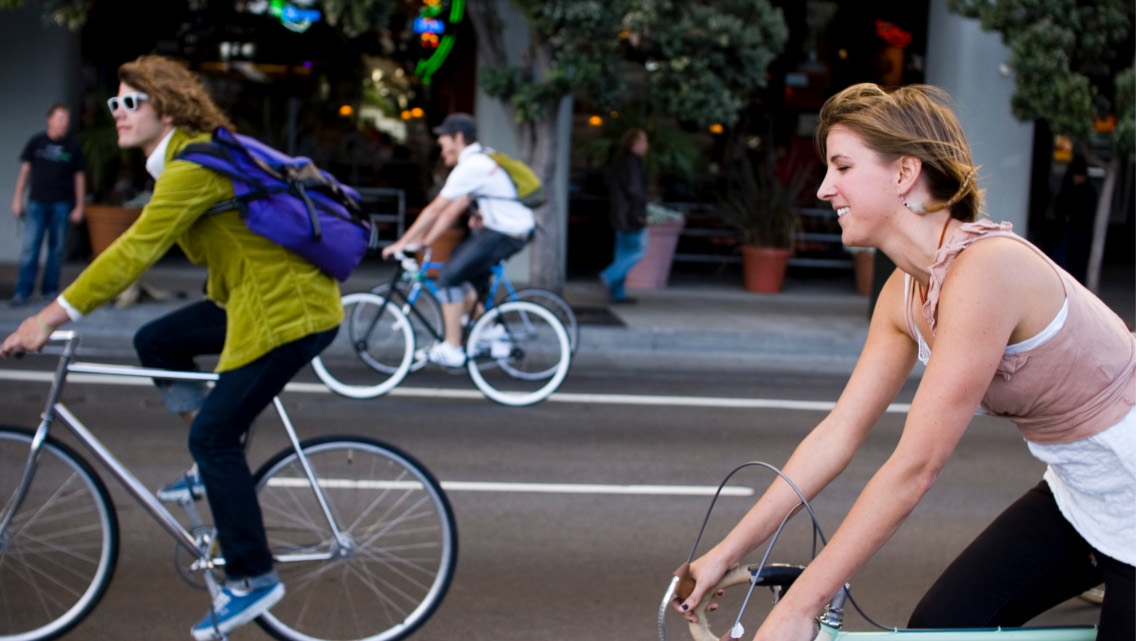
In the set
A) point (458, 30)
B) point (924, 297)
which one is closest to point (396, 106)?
point (458, 30)

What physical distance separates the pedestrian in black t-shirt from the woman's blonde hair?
35.7ft

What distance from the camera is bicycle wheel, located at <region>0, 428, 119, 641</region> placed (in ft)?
12.8

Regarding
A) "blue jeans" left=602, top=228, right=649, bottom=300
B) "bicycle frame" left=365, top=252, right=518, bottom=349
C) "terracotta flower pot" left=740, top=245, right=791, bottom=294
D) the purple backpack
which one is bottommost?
"terracotta flower pot" left=740, top=245, right=791, bottom=294

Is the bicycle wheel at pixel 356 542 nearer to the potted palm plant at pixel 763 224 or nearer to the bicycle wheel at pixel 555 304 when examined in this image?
the bicycle wheel at pixel 555 304

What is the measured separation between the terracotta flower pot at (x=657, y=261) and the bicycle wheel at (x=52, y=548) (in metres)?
11.6

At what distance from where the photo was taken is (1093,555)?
243 cm

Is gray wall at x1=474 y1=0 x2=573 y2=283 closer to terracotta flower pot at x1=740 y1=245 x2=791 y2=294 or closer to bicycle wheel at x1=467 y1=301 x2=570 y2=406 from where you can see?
terracotta flower pot at x1=740 y1=245 x2=791 y2=294

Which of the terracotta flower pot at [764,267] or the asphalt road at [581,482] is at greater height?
the asphalt road at [581,482]

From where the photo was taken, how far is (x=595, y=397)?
351 inches

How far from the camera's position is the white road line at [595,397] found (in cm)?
870

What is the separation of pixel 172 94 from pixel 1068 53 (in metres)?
11.0

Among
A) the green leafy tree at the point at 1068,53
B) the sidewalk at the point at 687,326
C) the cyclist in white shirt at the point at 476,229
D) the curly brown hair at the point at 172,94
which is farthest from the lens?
the green leafy tree at the point at 1068,53

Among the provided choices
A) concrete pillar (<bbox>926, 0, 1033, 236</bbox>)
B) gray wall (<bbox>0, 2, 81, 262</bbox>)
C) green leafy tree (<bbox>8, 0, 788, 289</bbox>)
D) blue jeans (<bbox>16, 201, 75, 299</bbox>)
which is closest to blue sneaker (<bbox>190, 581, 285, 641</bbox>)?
green leafy tree (<bbox>8, 0, 788, 289</bbox>)

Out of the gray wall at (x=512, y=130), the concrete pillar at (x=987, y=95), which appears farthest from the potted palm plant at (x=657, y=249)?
the concrete pillar at (x=987, y=95)
